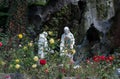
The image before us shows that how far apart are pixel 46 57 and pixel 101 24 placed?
386 inches

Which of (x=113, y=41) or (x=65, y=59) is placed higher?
(x=65, y=59)

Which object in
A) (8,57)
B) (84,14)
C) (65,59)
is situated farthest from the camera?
(84,14)

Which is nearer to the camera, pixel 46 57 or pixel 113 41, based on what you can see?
pixel 46 57

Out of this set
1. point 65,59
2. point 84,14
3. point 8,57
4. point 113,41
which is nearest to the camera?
point 65,59

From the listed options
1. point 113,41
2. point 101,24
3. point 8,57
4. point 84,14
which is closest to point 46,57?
point 8,57

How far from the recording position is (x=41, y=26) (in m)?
17.7

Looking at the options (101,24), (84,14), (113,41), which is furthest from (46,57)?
(84,14)

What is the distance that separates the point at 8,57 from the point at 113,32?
8570 mm

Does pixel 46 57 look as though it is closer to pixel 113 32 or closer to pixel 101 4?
pixel 113 32

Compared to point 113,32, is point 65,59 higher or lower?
higher

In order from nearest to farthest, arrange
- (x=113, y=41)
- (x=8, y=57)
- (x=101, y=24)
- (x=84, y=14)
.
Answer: (x=8, y=57), (x=113, y=41), (x=101, y=24), (x=84, y=14)

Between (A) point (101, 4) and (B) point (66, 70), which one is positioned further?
(A) point (101, 4)

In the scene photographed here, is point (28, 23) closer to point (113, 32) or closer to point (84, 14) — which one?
point (84, 14)

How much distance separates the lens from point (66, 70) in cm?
638
